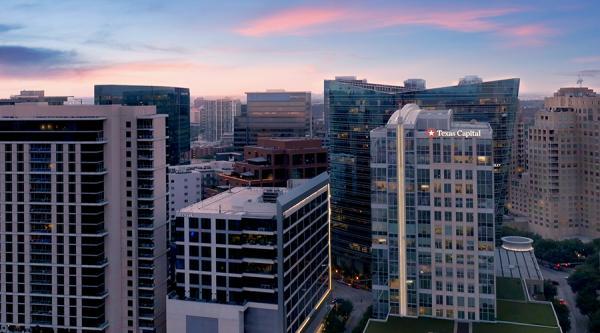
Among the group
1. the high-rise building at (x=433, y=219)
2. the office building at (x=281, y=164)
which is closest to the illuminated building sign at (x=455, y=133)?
the high-rise building at (x=433, y=219)

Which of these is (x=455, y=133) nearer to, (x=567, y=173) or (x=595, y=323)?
(x=595, y=323)

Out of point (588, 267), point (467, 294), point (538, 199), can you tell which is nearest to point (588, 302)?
point (588, 267)

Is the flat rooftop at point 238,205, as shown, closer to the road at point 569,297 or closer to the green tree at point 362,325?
the green tree at point 362,325

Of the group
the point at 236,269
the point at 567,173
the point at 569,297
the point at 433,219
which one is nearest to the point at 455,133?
the point at 433,219

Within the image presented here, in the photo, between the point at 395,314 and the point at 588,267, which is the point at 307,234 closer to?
the point at 395,314

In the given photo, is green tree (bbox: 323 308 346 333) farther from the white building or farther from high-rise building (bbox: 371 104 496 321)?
the white building
